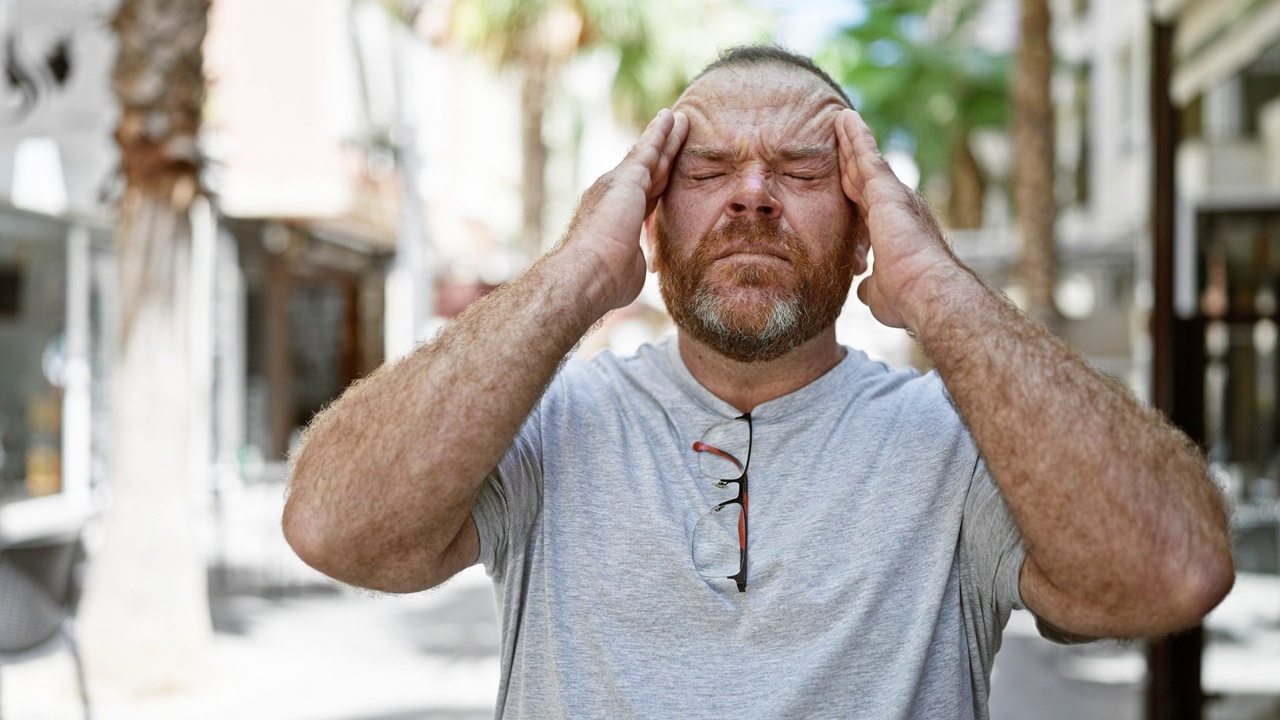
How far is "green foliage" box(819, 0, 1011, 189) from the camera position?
2891cm

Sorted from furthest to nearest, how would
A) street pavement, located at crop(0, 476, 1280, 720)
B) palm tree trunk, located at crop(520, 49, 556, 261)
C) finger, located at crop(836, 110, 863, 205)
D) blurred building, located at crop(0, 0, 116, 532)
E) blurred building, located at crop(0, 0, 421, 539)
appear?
1. palm tree trunk, located at crop(520, 49, 556, 261)
2. blurred building, located at crop(0, 0, 421, 539)
3. blurred building, located at crop(0, 0, 116, 532)
4. street pavement, located at crop(0, 476, 1280, 720)
5. finger, located at crop(836, 110, 863, 205)

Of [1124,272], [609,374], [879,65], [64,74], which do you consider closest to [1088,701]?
[609,374]

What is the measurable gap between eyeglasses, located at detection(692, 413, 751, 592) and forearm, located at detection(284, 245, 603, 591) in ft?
1.07

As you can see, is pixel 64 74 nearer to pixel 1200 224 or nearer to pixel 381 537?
pixel 1200 224

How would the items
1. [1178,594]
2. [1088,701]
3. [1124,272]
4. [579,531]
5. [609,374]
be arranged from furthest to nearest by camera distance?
[1124,272], [1088,701], [609,374], [579,531], [1178,594]

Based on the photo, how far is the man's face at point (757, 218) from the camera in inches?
86.4

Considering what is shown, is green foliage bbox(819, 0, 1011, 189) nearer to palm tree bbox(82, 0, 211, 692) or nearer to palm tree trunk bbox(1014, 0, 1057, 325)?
palm tree trunk bbox(1014, 0, 1057, 325)

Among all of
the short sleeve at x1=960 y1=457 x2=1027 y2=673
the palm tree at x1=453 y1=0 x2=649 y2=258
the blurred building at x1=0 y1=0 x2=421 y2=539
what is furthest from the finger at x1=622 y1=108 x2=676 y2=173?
the palm tree at x1=453 y1=0 x2=649 y2=258

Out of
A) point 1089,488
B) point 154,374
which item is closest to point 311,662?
point 154,374

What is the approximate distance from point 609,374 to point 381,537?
574mm

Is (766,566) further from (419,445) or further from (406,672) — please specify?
(406,672)

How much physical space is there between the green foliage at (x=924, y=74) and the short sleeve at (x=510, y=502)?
26529 millimetres

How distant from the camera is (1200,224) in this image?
244 inches

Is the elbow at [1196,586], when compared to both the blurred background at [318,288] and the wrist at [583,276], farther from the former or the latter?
the wrist at [583,276]
